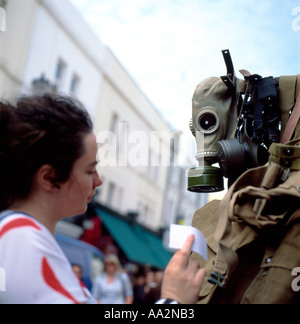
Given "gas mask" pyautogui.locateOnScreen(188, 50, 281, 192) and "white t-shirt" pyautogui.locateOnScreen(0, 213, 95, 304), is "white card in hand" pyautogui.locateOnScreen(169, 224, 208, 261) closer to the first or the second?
"white t-shirt" pyautogui.locateOnScreen(0, 213, 95, 304)

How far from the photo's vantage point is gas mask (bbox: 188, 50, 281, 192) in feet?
6.13

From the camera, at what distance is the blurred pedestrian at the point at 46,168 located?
1256 millimetres

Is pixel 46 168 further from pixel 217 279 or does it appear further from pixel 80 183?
pixel 217 279

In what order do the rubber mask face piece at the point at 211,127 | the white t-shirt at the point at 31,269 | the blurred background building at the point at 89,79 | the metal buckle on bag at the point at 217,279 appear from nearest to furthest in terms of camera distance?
1. the white t-shirt at the point at 31,269
2. the metal buckle on bag at the point at 217,279
3. the rubber mask face piece at the point at 211,127
4. the blurred background building at the point at 89,79

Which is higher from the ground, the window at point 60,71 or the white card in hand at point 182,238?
the window at point 60,71

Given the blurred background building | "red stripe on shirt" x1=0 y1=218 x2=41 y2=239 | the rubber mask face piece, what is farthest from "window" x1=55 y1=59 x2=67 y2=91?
"red stripe on shirt" x1=0 y1=218 x2=41 y2=239

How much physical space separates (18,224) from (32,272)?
144 millimetres

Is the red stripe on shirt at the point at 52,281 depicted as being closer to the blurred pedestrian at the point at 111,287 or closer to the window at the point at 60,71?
the blurred pedestrian at the point at 111,287

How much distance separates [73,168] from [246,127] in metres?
0.85

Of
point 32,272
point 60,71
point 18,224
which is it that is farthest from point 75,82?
point 32,272

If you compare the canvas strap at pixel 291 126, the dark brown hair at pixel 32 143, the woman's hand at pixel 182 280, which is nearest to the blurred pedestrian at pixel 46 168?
the dark brown hair at pixel 32 143

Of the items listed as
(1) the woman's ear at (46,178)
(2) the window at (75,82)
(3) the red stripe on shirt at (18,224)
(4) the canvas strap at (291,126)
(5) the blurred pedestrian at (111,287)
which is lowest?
(5) the blurred pedestrian at (111,287)

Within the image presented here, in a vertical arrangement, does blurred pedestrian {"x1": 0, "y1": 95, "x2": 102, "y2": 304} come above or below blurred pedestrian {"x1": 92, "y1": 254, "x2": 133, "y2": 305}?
above
